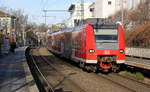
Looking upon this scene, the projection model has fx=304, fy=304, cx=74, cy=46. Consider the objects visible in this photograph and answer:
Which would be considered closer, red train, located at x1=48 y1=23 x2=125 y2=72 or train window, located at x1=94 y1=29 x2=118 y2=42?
red train, located at x1=48 y1=23 x2=125 y2=72

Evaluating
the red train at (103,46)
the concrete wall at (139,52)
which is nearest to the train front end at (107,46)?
the red train at (103,46)

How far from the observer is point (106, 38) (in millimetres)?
17344

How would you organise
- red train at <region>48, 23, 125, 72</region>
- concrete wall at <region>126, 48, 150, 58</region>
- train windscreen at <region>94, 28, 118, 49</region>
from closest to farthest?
red train at <region>48, 23, 125, 72</region> → train windscreen at <region>94, 28, 118, 49</region> → concrete wall at <region>126, 48, 150, 58</region>

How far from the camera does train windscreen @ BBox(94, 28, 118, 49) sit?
17219mm

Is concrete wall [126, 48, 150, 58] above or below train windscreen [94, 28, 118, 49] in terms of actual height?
below

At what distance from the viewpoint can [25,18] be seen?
91.2 m

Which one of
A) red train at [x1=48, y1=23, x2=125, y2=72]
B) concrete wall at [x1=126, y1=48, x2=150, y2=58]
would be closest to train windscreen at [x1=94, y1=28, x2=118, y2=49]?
red train at [x1=48, y1=23, x2=125, y2=72]

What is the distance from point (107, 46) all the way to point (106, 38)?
0.49 meters

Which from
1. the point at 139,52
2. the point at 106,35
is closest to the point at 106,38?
the point at 106,35

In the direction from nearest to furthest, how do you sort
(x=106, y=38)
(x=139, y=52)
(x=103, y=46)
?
(x=103, y=46)
(x=106, y=38)
(x=139, y=52)

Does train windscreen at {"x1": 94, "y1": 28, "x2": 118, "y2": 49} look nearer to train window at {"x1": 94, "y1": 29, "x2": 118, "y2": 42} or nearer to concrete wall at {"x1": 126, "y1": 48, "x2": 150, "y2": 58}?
train window at {"x1": 94, "y1": 29, "x2": 118, "y2": 42}

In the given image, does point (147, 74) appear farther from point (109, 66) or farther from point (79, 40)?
point (79, 40)

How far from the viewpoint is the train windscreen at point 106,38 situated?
17.2m

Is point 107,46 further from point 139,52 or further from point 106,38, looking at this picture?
point 139,52
